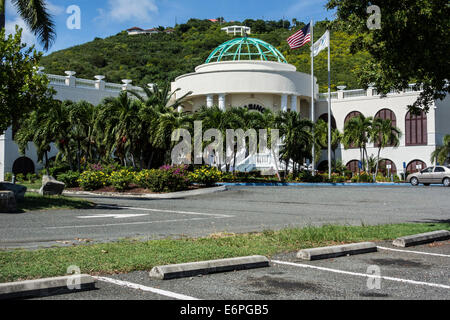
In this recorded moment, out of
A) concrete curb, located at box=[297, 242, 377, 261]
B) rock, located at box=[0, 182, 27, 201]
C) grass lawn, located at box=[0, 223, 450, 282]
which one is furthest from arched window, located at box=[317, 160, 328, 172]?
concrete curb, located at box=[297, 242, 377, 261]

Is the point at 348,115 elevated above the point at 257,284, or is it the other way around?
the point at 348,115

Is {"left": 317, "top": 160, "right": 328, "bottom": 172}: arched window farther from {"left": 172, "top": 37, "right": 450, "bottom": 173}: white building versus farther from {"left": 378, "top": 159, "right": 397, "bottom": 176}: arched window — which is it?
{"left": 378, "top": 159, "right": 397, "bottom": 176}: arched window

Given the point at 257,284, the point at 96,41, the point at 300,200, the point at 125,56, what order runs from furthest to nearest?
the point at 96,41, the point at 125,56, the point at 300,200, the point at 257,284

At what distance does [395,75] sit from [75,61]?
78754 mm

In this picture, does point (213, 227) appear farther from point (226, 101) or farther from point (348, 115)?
point (348, 115)

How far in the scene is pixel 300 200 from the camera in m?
23.0

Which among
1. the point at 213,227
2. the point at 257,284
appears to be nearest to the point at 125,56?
the point at 213,227

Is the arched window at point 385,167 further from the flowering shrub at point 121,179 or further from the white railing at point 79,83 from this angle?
the flowering shrub at point 121,179

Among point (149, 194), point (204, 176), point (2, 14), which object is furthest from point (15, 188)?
point (204, 176)

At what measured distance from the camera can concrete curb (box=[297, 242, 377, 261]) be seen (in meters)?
7.77

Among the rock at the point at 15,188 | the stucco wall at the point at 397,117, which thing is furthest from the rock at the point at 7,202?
the stucco wall at the point at 397,117

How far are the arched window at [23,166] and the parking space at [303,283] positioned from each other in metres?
38.7

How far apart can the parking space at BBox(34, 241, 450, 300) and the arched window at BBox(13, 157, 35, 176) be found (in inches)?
1522

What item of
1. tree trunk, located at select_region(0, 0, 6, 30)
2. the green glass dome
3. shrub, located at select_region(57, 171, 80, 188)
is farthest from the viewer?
the green glass dome
